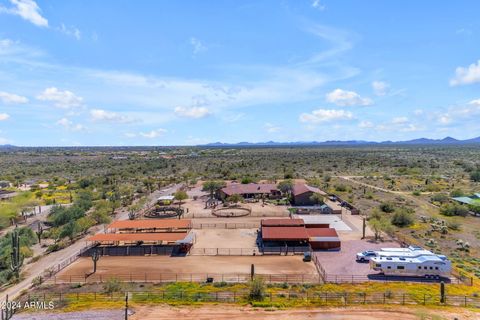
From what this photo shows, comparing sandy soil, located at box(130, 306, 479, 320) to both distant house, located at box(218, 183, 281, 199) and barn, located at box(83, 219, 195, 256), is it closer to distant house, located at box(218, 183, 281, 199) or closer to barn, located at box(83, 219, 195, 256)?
barn, located at box(83, 219, 195, 256)

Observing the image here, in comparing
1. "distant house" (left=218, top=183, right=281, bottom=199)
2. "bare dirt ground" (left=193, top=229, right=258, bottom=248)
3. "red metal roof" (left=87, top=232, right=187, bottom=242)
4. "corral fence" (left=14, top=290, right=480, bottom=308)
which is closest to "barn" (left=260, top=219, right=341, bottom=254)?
"bare dirt ground" (left=193, top=229, right=258, bottom=248)

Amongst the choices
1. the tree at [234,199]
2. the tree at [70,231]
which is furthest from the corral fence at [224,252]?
the tree at [234,199]

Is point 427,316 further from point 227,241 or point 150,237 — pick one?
point 150,237

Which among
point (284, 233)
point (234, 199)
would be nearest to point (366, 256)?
point (284, 233)

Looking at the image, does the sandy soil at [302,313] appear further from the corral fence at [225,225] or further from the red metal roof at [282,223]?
the corral fence at [225,225]

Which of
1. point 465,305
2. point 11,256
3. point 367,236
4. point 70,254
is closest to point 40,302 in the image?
point 11,256
